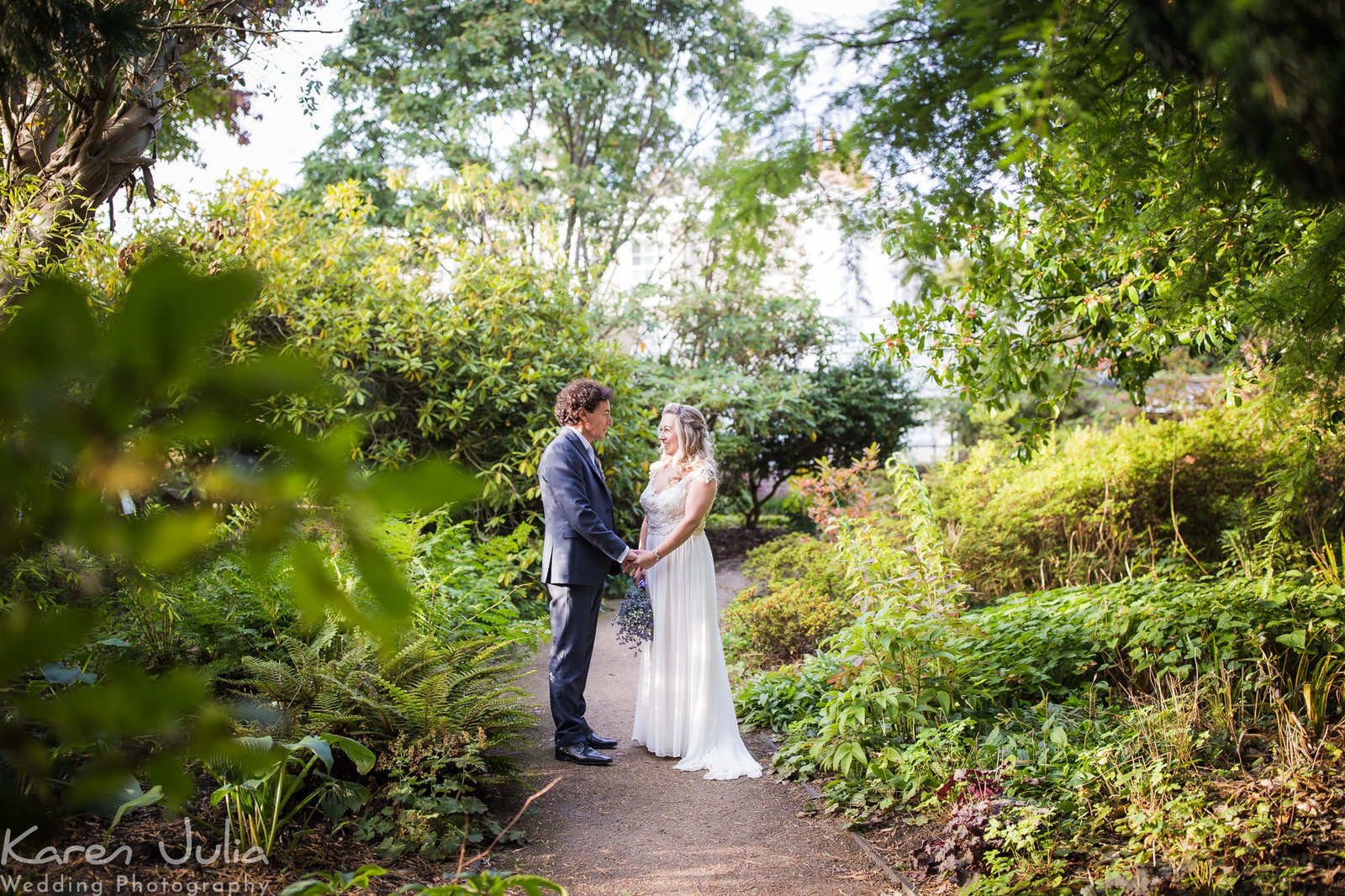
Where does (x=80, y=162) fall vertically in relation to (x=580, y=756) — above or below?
above

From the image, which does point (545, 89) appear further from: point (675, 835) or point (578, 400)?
point (675, 835)

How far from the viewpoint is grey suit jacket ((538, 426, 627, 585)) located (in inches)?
189

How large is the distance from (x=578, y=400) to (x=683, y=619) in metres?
1.39

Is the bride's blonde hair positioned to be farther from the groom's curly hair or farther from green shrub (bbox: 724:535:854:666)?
green shrub (bbox: 724:535:854:666)

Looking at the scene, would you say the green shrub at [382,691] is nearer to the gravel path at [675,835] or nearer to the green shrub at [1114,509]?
the gravel path at [675,835]

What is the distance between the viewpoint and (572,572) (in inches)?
191

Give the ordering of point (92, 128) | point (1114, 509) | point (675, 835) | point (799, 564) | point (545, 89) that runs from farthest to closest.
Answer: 1. point (545, 89)
2. point (799, 564)
3. point (1114, 509)
4. point (92, 128)
5. point (675, 835)

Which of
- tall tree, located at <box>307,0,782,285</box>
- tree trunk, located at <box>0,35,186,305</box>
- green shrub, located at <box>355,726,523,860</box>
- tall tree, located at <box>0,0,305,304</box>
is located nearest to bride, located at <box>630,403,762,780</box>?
green shrub, located at <box>355,726,523,860</box>

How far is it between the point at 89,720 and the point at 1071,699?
4.64m

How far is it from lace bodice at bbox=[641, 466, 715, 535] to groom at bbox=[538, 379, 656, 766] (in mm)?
425

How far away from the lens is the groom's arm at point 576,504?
480 centimetres

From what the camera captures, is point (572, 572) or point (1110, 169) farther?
point (572, 572)

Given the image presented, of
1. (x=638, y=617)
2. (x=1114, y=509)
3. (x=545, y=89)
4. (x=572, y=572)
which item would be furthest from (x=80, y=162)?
(x=545, y=89)

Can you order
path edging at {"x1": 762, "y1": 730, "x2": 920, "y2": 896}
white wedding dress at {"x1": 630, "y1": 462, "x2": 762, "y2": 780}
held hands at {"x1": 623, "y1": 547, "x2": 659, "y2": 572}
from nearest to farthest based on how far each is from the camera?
path edging at {"x1": 762, "y1": 730, "x2": 920, "y2": 896}
white wedding dress at {"x1": 630, "y1": 462, "x2": 762, "y2": 780}
held hands at {"x1": 623, "y1": 547, "x2": 659, "y2": 572}
